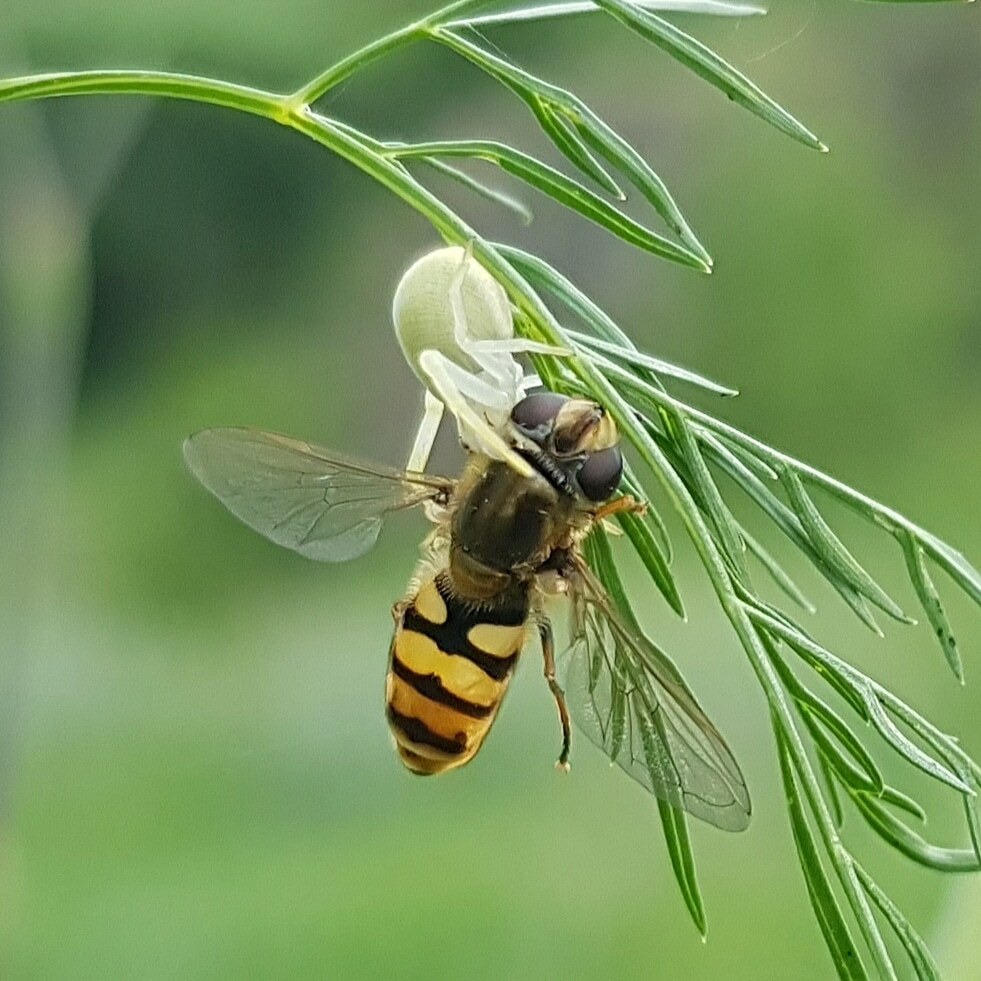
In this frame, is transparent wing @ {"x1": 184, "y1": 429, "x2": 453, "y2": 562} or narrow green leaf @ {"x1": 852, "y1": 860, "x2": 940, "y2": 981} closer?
narrow green leaf @ {"x1": 852, "y1": 860, "x2": 940, "y2": 981}

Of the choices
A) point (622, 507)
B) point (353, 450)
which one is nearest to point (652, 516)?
point (622, 507)

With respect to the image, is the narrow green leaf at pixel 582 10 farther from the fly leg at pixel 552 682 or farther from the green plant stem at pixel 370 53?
the fly leg at pixel 552 682

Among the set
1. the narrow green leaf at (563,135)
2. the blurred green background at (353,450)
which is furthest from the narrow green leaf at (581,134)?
the blurred green background at (353,450)

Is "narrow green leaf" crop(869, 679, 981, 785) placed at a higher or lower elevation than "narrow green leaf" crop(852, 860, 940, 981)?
higher

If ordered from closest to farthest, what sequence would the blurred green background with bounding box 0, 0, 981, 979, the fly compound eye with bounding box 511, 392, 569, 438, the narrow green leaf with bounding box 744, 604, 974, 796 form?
the narrow green leaf with bounding box 744, 604, 974, 796, the fly compound eye with bounding box 511, 392, 569, 438, the blurred green background with bounding box 0, 0, 981, 979

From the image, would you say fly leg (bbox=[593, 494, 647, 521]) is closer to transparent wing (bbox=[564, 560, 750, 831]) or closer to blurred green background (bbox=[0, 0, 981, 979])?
transparent wing (bbox=[564, 560, 750, 831])

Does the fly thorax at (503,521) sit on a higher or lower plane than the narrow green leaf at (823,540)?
higher

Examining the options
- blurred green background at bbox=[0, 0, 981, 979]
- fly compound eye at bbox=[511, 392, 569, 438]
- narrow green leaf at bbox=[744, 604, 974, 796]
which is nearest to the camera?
narrow green leaf at bbox=[744, 604, 974, 796]

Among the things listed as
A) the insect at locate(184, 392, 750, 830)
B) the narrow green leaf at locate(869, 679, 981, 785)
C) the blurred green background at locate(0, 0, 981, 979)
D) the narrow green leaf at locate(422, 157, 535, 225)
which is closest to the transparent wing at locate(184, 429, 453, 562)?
the insect at locate(184, 392, 750, 830)

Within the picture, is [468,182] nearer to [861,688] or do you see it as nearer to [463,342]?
[463,342]
